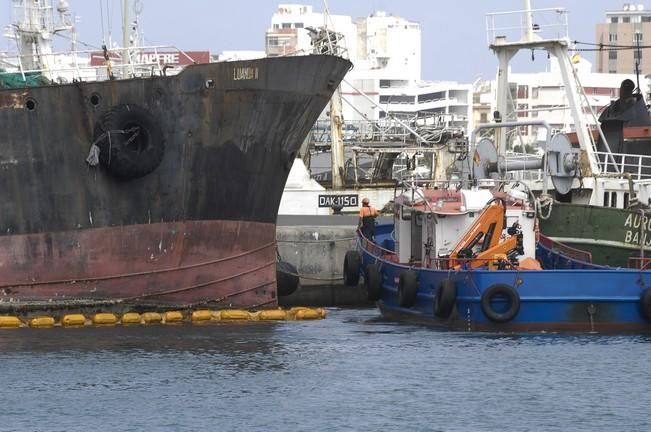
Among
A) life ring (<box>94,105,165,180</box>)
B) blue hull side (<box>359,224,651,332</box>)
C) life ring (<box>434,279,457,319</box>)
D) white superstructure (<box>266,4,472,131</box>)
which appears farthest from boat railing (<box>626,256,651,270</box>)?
white superstructure (<box>266,4,472,131</box>)

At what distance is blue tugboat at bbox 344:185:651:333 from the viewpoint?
87.3 feet

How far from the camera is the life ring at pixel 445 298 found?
27250 mm

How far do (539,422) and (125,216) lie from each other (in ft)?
34.5

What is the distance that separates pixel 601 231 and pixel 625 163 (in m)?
5.53

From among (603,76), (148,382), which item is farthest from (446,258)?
(603,76)

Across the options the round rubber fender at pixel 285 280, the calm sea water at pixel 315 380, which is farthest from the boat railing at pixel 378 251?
the calm sea water at pixel 315 380

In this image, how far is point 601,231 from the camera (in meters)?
32.0

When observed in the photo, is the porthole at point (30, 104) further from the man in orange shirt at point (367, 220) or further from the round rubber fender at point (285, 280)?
the man in orange shirt at point (367, 220)

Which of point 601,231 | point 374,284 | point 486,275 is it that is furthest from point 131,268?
point 601,231

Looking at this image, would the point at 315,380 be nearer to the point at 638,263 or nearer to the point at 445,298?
the point at 445,298

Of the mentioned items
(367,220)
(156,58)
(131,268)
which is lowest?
(131,268)

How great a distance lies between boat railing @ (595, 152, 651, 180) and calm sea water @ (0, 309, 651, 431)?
28.8 ft

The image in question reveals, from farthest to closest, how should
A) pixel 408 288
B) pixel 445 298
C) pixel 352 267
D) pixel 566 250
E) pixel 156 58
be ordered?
1. pixel 352 267
2. pixel 566 250
3. pixel 156 58
4. pixel 408 288
5. pixel 445 298

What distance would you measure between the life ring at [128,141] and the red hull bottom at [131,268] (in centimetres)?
119
